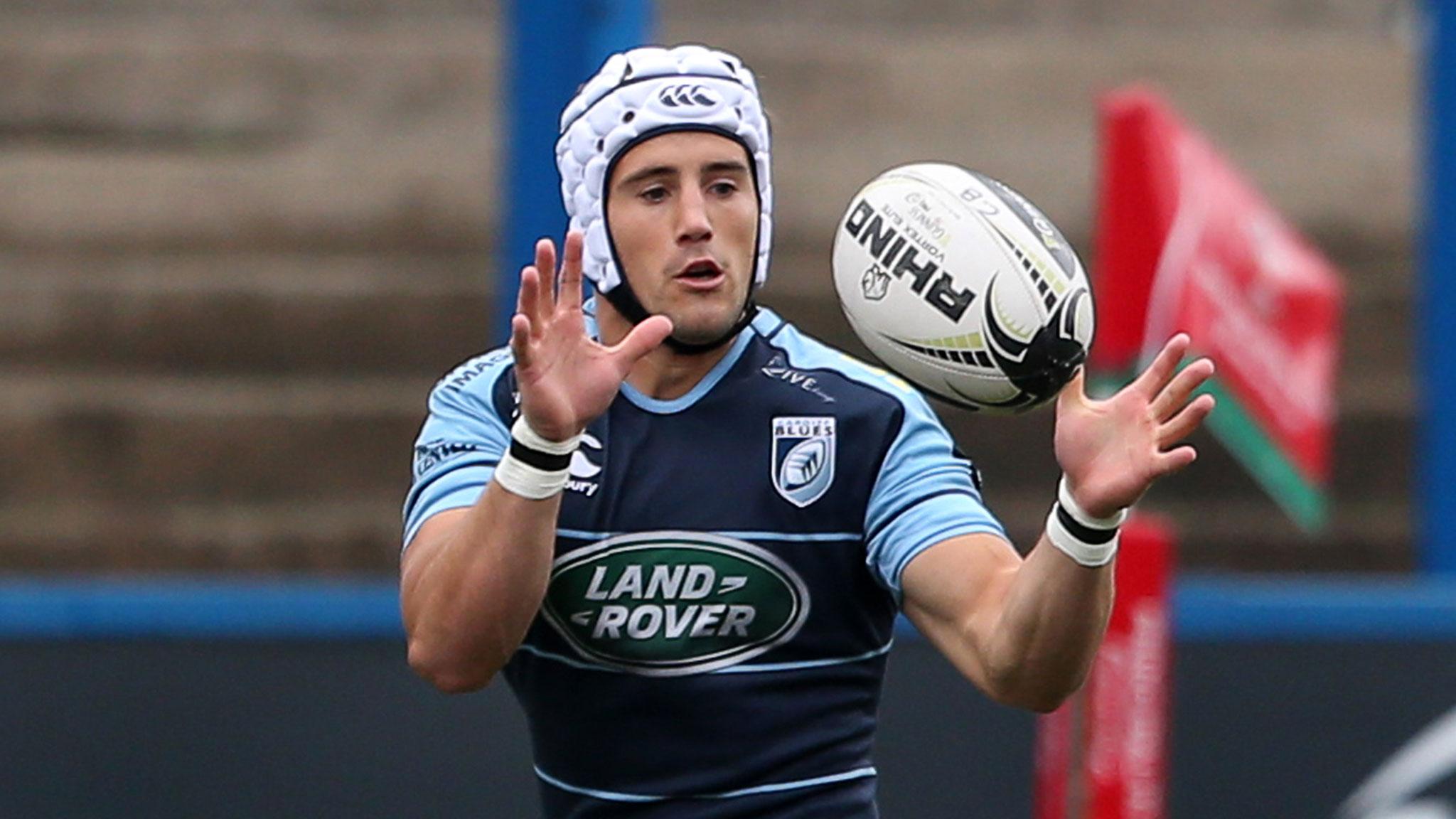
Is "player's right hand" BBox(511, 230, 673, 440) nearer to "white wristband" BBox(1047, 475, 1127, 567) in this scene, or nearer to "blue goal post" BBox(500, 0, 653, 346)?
"white wristband" BBox(1047, 475, 1127, 567)

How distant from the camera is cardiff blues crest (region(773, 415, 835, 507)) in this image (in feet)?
11.4

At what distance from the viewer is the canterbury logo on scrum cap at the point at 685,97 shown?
348 centimetres

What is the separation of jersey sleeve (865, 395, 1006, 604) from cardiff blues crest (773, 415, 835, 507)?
8 centimetres

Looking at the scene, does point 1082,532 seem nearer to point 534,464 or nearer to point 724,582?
point 724,582

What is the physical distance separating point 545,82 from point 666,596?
10.3ft

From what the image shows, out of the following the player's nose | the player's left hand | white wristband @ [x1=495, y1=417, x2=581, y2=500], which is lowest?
white wristband @ [x1=495, y1=417, x2=581, y2=500]

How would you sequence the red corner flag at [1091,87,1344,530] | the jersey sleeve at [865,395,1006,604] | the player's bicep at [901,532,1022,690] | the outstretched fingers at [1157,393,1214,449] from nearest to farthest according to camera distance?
the outstretched fingers at [1157,393,1214,449], the player's bicep at [901,532,1022,690], the jersey sleeve at [865,395,1006,604], the red corner flag at [1091,87,1344,530]

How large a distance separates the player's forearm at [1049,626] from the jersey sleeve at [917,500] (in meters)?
0.17

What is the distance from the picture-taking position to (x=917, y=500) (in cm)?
344

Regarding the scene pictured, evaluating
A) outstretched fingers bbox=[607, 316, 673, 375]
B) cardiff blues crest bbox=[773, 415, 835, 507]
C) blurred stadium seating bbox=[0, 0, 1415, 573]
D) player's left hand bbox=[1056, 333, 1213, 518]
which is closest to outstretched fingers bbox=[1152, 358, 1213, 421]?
player's left hand bbox=[1056, 333, 1213, 518]

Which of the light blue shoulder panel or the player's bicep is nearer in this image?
the player's bicep

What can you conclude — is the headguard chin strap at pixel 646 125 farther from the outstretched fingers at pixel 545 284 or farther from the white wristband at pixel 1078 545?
the white wristband at pixel 1078 545

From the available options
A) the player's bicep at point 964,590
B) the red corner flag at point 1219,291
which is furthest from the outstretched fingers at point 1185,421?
the red corner flag at point 1219,291

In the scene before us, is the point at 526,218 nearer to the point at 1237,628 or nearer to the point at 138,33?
the point at 1237,628
